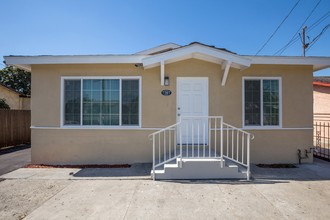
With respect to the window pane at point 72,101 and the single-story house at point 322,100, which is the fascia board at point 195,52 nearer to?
the window pane at point 72,101

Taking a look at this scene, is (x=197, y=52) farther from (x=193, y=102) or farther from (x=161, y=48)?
(x=161, y=48)

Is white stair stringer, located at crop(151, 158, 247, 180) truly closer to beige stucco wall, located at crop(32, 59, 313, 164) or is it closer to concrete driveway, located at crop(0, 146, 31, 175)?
beige stucco wall, located at crop(32, 59, 313, 164)

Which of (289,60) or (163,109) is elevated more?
(289,60)

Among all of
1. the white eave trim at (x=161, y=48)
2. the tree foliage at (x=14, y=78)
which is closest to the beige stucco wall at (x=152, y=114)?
the white eave trim at (x=161, y=48)

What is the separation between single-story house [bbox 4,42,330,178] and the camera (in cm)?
587

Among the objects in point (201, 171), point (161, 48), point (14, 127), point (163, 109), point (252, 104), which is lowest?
point (201, 171)

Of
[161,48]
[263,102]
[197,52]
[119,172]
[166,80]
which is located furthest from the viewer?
[161,48]

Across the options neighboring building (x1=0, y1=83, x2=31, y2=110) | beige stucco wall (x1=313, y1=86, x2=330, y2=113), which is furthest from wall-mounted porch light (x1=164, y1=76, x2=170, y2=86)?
neighboring building (x1=0, y1=83, x2=31, y2=110)

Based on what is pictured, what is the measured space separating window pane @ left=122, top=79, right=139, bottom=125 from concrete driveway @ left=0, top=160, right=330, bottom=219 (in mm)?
1697

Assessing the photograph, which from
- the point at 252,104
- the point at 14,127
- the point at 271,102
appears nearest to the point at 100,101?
the point at 252,104

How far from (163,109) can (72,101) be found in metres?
2.81

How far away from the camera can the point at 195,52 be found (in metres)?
5.37

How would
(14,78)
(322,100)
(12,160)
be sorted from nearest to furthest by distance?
(12,160), (322,100), (14,78)

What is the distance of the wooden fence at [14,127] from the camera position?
8523 millimetres
